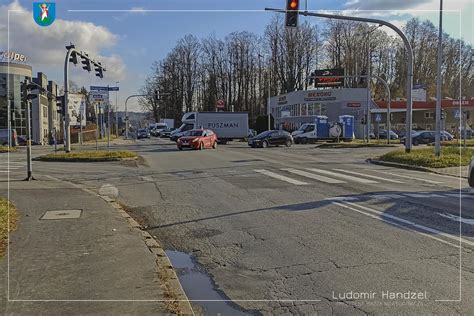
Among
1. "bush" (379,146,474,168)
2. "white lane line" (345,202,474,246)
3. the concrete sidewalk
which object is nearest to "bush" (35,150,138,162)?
"bush" (379,146,474,168)

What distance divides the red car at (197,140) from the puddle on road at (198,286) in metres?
29.2

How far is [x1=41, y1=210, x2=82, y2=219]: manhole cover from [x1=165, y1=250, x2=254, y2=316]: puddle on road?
2915 millimetres

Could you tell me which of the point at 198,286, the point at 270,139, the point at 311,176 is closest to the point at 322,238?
the point at 198,286

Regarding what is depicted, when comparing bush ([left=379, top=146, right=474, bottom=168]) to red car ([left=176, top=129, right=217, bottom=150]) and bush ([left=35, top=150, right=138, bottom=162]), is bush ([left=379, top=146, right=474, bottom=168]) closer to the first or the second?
bush ([left=35, top=150, right=138, bottom=162])

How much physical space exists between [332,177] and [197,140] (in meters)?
20.8

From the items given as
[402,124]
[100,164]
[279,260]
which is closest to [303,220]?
[279,260]

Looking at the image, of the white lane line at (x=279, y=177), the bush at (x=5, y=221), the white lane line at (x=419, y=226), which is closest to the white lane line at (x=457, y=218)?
the white lane line at (x=419, y=226)

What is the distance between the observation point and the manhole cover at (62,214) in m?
9.12

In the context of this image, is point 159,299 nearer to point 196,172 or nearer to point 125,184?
point 125,184

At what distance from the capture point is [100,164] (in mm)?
23172

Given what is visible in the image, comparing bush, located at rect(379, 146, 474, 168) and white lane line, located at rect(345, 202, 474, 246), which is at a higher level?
bush, located at rect(379, 146, 474, 168)

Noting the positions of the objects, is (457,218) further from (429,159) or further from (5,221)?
(429,159)

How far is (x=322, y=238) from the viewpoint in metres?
7.65

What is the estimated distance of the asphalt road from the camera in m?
5.12
